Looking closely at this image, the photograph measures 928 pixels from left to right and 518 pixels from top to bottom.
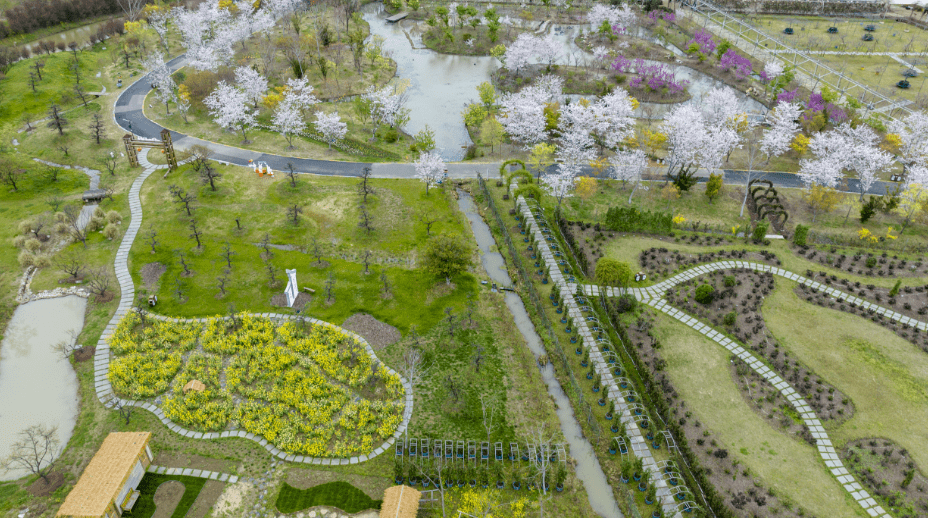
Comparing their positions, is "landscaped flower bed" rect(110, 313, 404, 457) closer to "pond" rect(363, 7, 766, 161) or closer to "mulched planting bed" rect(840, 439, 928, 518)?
"mulched planting bed" rect(840, 439, 928, 518)

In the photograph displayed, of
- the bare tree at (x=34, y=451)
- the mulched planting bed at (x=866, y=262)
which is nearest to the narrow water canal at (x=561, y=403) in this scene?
the mulched planting bed at (x=866, y=262)

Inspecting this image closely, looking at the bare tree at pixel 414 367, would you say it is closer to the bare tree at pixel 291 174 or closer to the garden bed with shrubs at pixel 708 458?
the garden bed with shrubs at pixel 708 458

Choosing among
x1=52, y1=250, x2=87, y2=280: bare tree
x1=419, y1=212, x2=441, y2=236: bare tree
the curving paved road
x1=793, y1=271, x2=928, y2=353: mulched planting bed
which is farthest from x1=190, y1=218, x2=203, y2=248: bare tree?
x1=793, y1=271, x2=928, y2=353: mulched planting bed

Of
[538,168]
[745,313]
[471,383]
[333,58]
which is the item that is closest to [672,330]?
[745,313]

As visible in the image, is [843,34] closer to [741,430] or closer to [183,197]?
[741,430]

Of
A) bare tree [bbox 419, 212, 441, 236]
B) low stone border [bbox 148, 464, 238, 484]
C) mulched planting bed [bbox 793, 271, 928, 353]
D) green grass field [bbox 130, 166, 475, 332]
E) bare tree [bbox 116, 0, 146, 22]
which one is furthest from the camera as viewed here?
bare tree [bbox 116, 0, 146, 22]

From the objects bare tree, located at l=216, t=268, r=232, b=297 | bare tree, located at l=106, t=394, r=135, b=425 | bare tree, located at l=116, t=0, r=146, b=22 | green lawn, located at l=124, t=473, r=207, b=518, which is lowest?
green lawn, located at l=124, t=473, r=207, b=518

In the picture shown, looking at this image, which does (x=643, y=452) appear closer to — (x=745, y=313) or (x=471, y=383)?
(x=471, y=383)
